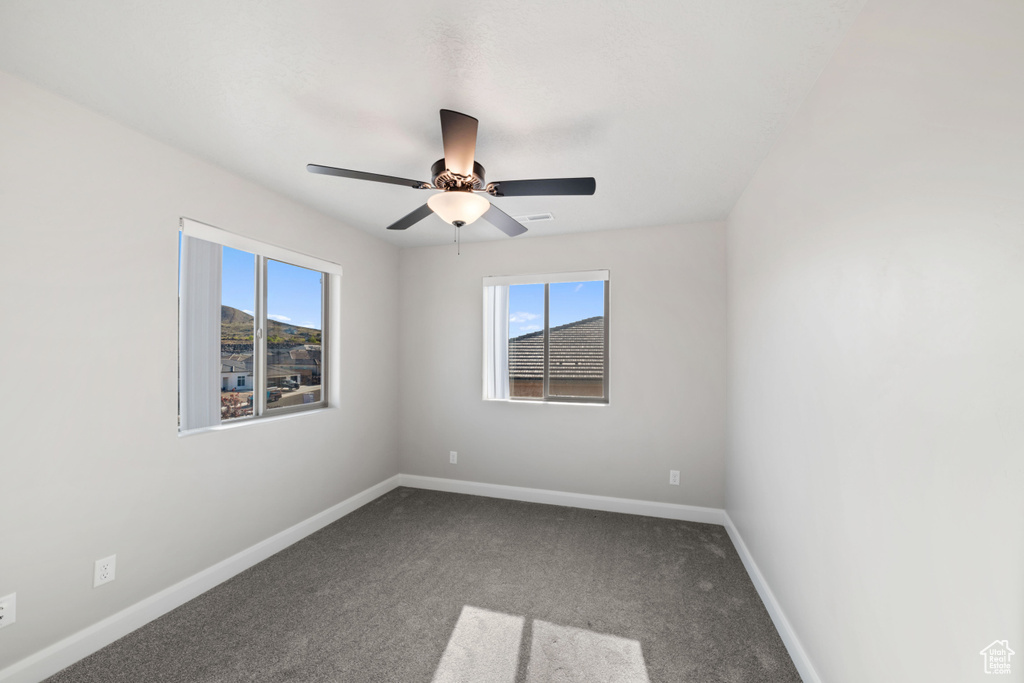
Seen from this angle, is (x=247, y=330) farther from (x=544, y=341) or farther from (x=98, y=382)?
(x=544, y=341)

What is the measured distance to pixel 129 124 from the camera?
6.47 ft

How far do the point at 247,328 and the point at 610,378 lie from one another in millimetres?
2809

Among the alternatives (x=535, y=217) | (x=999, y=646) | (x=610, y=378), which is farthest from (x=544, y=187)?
(x=610, y=378)

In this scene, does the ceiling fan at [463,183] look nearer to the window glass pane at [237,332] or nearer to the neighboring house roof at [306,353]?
the window glass pane at [237,332]

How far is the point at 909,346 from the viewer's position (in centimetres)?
108

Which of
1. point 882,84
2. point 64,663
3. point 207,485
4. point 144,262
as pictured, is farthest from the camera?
point 207,485

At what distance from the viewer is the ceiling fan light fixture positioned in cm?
183

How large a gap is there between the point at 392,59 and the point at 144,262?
166 centimetres

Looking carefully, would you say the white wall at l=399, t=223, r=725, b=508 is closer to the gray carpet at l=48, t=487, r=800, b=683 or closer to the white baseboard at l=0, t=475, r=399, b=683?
the gray carpet at l=48, t=487, r=800, b=683

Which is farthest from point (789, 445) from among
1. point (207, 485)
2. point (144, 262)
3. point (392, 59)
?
point (144, 262)

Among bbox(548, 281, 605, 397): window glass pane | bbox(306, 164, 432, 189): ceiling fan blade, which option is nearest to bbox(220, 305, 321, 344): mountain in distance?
bbox(306, 164, 432, 189): ceiling fan blade

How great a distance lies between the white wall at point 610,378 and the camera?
3.35 m

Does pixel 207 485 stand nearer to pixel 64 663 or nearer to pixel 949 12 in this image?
pixel 64 663

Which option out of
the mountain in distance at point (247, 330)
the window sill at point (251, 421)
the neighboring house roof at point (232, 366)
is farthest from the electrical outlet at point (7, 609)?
the mountain in distance at point (247, 330)
